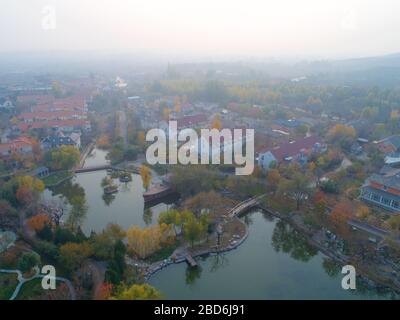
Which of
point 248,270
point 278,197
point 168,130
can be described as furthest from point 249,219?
point 168,130

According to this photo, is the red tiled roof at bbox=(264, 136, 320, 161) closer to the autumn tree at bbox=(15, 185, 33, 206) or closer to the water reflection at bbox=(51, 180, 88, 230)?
the water reflection at bbox=(51, 180, 88, 230)

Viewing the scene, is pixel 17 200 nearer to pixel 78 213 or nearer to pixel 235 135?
pixel 78 213

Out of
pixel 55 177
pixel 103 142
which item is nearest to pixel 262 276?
pixel 55 177

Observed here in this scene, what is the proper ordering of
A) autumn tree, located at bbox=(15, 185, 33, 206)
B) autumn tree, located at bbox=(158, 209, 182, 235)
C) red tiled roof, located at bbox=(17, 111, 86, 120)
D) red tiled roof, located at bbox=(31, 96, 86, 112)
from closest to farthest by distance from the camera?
autumn tree, located at bbox=(158, 209, 182, 235), autumn tree, located at bbox=(15, 185, 33, 206), red tiled roof, located at bbox=(17, 111, 86, 120), red tiled roof, located at bbox=(31, 96, 86, 112)

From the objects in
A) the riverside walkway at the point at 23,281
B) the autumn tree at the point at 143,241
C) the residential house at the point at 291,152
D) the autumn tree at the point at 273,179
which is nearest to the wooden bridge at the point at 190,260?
the autumn tree at the point at 143,241

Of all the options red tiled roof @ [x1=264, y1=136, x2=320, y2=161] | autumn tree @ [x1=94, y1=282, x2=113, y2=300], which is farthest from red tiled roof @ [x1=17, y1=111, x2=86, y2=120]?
autumn tree @ [x1=94, y1=282, x2=113, y2=300]
